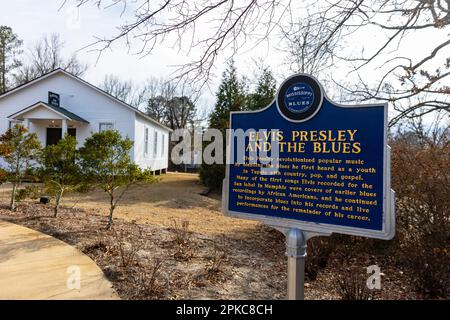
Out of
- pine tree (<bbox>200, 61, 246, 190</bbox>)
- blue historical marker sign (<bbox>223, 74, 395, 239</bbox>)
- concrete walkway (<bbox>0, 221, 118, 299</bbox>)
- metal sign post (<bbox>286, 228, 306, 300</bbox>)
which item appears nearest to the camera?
blue historical marker sign (<bbox>223, 74, 395, 239</bbox>)

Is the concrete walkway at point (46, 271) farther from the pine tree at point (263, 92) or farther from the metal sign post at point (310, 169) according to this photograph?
the pine tree at point (263, 92)

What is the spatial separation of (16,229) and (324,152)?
24.0 ft

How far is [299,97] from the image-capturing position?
3502 millimetres

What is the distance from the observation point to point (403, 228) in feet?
22.4

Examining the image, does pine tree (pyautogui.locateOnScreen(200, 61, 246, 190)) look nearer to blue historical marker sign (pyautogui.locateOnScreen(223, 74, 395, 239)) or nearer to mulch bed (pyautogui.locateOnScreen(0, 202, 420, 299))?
mulch bed (pyautogui.locateOnScreen(0, 202, 420, 299))

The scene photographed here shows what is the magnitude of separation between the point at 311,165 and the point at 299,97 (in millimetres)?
671

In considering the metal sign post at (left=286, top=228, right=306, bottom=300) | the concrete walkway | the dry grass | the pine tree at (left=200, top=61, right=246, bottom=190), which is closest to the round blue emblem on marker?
the metal sign post at (left=286, top=228, right=306, bottom=300)

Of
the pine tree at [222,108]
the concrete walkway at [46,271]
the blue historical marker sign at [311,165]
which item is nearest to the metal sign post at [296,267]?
the blue historical marker sign at [311,165]

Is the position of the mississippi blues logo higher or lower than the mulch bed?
higher

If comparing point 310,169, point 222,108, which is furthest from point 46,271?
point 222,108

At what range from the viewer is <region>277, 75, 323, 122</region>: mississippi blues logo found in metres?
3.40

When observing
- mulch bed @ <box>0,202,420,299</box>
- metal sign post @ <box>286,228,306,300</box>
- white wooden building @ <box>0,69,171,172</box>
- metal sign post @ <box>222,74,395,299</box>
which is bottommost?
mulch bed @ <box>0,202,420,299</box>

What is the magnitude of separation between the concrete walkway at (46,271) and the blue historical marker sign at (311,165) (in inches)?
90.2

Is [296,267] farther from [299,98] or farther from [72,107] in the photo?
[72,107]
